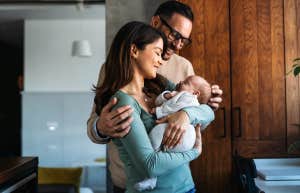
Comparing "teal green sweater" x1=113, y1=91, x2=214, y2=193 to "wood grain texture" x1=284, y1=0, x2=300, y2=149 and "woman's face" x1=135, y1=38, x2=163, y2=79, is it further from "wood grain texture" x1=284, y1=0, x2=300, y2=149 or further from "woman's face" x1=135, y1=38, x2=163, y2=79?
"wood grain texture" x1=284, y1=0, x2=300, y2=149

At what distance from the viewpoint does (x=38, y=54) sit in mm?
6344

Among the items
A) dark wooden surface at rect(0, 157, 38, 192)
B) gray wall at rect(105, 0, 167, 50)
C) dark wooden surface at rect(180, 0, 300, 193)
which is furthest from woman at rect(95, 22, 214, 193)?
gray wall at rect(105, 0, 167, 50)

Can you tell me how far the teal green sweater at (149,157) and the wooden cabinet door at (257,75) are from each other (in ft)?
2.91

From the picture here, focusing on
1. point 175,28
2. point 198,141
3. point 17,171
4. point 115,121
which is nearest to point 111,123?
point 115,121

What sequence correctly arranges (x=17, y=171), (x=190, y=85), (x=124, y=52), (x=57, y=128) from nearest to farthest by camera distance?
(x=124, y=52)
(x=190, y=85)
(x=17, y=171)
(x=57, y=128)

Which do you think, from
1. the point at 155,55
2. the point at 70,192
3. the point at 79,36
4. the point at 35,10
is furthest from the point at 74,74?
the point at 155,55

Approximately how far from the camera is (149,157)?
1.08 metres

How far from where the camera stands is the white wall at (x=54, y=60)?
634 cm

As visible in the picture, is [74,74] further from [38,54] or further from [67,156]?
[67,156]

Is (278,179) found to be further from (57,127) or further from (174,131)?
(57,127)

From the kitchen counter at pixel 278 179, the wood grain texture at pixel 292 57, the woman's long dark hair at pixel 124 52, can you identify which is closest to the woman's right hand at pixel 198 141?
the woman's long dark hair at pixel 124 52

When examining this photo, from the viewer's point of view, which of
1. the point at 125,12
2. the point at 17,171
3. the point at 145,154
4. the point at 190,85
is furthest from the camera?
the point at 125,12

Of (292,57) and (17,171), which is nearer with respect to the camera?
(17,171)

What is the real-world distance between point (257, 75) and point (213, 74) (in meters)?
0.24
